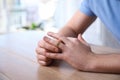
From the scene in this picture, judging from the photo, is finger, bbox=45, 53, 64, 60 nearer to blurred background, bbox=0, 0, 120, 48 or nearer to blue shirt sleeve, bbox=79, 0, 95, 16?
blue shirt sleeve, bbox=79, 0, 95, 16

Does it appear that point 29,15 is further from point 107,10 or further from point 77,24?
point 107,10

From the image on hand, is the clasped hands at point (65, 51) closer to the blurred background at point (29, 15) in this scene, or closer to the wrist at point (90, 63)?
the wrist at point (90, 63)

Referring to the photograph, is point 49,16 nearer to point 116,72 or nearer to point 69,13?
point 69,13

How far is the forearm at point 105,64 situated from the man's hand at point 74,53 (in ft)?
0.06

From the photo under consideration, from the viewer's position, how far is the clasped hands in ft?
2.65

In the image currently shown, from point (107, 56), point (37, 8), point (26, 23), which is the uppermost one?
point (107, 56)

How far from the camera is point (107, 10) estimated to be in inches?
46.8

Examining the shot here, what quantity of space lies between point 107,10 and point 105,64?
496 mm

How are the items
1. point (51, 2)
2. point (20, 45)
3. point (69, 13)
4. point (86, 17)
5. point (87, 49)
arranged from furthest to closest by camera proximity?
point (51, 2) → point (69, 13) → point (86, 17) → point (20, 45) → point (87, 49)

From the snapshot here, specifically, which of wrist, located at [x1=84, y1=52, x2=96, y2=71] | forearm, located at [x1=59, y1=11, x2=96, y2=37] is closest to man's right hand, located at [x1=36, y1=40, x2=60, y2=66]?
wrist, located at [x1=84, y1=52, x2=96, y2=71]

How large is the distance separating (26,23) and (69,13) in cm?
97

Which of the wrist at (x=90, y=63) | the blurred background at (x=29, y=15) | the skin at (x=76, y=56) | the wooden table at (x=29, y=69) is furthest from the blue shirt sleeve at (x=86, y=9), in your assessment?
the blurred background at (x=29, y=15)

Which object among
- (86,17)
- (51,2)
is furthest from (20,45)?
(51,2)

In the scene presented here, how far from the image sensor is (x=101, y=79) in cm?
72
